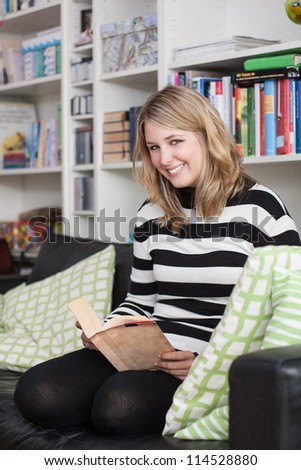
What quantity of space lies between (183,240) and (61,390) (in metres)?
0.49

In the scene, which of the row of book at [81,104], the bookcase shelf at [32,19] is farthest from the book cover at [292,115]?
the bookcase shelf at [32,19]

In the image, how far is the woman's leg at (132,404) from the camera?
5.68 ft

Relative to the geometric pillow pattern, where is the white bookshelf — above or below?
above

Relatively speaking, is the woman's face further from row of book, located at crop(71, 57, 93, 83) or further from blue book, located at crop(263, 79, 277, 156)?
row of book, located at crop(71, 57, 93, 83)

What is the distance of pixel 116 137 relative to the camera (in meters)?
3.49

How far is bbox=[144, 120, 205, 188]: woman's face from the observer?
2.05 meters

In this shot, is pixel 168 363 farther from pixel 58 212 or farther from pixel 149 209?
pixel 58 212

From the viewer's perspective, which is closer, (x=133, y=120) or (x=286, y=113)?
(x=286, y=113)

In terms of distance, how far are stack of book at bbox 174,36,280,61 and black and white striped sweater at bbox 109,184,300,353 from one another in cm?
95

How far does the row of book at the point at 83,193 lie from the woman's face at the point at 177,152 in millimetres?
1641

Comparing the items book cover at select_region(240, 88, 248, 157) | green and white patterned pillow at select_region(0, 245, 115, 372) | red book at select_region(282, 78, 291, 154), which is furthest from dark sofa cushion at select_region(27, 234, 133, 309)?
red book at select_region(282, 78, 291, 154)

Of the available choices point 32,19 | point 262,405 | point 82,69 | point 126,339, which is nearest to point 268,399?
point 262,405

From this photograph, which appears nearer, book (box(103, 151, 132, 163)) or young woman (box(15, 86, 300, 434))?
young woman (box(15, 86, 300, 434))

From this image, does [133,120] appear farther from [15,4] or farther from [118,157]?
[15,4]
